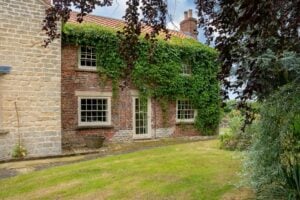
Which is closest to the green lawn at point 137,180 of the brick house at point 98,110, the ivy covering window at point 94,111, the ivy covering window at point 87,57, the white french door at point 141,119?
the brick house at point 98,110

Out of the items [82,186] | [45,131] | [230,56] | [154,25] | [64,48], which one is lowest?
[82,186]

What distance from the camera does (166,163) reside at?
33.3 feet

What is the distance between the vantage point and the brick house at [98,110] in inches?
648

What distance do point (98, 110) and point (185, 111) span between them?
216 inches

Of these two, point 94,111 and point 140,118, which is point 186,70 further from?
point 94,111

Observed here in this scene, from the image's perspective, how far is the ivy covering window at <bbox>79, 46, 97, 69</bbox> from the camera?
17000mm

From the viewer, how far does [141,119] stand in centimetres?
1912

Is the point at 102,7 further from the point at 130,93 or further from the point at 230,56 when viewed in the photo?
the point at 130,93

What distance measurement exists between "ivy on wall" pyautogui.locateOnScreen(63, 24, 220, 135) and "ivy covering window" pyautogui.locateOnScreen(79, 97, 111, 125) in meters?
1.11

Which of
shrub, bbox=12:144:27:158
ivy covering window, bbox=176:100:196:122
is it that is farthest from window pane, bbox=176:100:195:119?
shrub, bbox=12:144:27:158

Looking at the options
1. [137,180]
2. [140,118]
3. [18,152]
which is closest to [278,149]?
[137,180]

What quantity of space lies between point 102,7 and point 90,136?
42.3 feet

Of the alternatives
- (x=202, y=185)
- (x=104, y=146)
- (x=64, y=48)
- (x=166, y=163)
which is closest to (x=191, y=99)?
(x=104, y=146)

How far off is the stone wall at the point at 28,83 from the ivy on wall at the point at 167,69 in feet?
7.35
